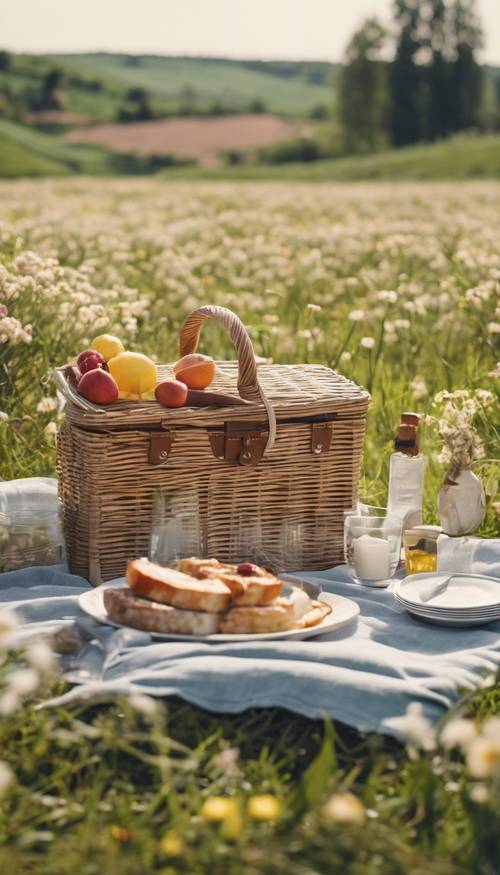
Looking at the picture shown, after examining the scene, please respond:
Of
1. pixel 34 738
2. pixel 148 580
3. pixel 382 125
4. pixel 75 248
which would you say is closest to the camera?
pixel 34 738

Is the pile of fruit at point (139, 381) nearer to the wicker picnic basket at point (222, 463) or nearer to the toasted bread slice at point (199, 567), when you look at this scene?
the wicker picnic basket at point (222, 463)

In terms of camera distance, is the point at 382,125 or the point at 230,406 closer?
the point at 230,406

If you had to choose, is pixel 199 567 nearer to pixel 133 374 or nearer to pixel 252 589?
pixel 252 589

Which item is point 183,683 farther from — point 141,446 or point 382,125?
point 382,125

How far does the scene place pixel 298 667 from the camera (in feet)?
A: 10.0

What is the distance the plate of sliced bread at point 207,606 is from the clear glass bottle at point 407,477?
0.82 metres

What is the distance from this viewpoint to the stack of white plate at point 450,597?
3.50m

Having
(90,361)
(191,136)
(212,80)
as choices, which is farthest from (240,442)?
(212,80)

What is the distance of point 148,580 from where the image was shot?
3.29m

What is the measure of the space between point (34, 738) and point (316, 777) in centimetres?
73

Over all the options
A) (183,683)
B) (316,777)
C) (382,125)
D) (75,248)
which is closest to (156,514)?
(183,683)

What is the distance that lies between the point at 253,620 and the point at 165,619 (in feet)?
0.79

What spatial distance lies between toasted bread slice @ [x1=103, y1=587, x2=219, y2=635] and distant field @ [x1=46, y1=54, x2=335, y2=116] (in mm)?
69366

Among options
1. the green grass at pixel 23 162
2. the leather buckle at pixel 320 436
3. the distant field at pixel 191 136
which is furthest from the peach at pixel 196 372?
the distant field at pixel 191 136
